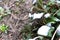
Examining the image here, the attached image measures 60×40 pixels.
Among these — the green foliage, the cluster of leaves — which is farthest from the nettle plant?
the cluster of leaves

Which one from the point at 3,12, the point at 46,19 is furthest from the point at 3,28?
the point at 46,19

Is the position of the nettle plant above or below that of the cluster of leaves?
below

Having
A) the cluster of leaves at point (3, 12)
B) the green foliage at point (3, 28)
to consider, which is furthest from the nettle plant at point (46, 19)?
the cluster of leaves at point (3, 12)

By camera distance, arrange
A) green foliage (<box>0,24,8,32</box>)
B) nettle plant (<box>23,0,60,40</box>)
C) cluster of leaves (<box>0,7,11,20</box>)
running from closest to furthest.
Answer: nettle plant (<box>23,0,60,40</box>)
green foliage (<box>0,24,8,32</box>)
cluster of leaves (<box>0,7,11,20</box>)

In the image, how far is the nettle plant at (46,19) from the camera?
6.53 feet

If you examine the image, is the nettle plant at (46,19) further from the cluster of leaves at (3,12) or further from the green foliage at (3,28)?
the cluster of leaves at (3,12)

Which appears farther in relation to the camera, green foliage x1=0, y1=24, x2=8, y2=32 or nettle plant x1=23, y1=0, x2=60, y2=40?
green foliage x1=0, y1=24, x2=8, y2=32

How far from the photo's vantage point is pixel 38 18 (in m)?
2.13

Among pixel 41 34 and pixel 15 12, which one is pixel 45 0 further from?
pixel 41 34

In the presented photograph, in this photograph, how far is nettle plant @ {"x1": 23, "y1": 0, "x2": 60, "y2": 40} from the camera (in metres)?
1.99

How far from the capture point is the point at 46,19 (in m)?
2.14

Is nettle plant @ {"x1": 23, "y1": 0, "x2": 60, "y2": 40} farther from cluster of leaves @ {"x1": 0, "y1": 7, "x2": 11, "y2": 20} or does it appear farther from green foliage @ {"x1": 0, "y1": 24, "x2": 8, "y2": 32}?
cluster of leaves @ {"x1": 0, "y1": 7, "x2": 11, "y2": 20}

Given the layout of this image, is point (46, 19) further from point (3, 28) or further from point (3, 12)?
point (3, 12)

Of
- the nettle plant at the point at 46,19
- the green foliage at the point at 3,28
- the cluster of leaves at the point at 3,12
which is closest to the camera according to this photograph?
the nettle plant at the point at 46,19
